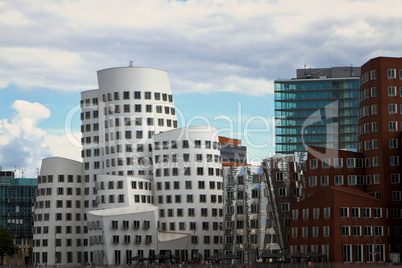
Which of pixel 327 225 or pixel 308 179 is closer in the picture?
pixel 327 225

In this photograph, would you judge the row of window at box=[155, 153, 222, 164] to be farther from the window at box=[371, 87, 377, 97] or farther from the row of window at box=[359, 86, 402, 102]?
the window at box=[371, 87, 377, 97]

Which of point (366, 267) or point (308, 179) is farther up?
point (308, 179)

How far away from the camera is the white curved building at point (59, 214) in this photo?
587ft

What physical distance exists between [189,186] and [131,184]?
12.7m

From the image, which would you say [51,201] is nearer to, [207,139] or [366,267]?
[207,139]

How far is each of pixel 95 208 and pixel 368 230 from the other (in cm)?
6770

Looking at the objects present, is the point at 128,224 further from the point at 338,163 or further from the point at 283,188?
the point at 338,163

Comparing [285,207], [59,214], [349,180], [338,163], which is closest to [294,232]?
[285,207]

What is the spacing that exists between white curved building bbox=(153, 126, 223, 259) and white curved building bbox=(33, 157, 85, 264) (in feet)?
69.5

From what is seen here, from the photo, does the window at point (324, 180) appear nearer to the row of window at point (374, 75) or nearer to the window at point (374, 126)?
the window at point (374, 126)

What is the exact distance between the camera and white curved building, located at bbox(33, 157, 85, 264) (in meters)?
179

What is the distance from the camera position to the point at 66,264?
571 feet

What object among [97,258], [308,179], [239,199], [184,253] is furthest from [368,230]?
[97,258]

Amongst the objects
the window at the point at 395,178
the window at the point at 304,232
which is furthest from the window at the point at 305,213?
the window at the point at 395,178
